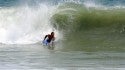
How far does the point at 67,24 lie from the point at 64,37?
4.72ft

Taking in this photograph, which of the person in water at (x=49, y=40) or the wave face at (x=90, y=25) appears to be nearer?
the wave face at (x=90, y=25)

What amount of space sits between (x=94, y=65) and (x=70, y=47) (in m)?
5.31

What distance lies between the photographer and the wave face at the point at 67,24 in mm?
20625

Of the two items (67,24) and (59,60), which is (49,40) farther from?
(59,60)

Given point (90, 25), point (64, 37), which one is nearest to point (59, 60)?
point (64, 37)

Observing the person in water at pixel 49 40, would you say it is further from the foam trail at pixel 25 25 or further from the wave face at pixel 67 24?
the foam trail at pixel 25 25

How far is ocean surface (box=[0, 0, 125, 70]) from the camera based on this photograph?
14070 mm

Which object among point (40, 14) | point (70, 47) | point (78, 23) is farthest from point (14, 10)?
point (70, 47)

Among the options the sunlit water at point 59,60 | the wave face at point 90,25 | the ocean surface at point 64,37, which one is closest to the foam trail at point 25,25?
the ocean surface at point 64,37

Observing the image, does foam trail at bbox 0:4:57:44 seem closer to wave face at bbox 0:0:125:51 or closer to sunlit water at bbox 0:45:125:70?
wave face at bbox 0:0:125:51

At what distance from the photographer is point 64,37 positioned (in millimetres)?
21094

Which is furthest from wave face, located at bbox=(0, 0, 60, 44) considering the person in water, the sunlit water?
the sunlit water

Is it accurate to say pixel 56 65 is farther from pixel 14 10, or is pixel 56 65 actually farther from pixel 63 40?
pixel 14 10

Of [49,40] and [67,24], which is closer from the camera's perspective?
[49,40]
